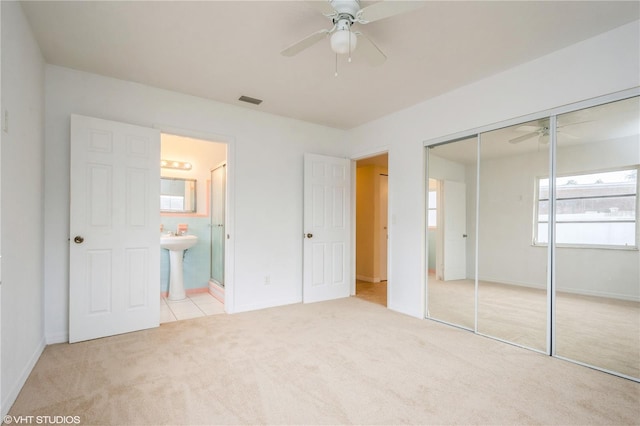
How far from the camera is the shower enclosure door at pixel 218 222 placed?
4.56 meters

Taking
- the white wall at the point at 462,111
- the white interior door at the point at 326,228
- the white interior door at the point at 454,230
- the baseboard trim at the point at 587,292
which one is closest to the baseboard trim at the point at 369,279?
the white interior door at the point at 326,228

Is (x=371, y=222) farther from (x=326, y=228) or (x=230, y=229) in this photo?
(x=230, y=229)

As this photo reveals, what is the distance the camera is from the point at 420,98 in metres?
3.61

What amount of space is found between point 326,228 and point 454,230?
1.72 m

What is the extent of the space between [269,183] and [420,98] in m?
2.09

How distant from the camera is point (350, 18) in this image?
2.00 meters

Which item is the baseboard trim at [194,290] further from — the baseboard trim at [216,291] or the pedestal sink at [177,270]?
the pedestal sink at [177,270]

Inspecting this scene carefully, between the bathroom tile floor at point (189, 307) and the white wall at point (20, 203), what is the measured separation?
1.22 meters

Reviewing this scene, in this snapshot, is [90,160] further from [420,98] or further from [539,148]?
[539,148]

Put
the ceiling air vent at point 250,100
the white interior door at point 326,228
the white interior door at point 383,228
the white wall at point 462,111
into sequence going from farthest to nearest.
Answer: the white interior door at point 383,228 < the white interior door at point 326,228 < the ceiling air vent at point 250,100 < the white wall at point 462,111

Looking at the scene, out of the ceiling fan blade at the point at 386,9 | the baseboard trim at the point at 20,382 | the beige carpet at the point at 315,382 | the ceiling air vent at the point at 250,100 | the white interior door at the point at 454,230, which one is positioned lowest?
the beige carpet at the point at 315,382

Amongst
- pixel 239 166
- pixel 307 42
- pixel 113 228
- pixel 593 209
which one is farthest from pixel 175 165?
pixel 593 209

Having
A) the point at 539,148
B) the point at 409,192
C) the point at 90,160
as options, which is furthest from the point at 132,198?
the point at 539,148

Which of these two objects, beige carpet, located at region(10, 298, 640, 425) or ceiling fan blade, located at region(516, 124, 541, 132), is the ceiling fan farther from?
beige carpet, located at region(10, 298, 640, 425)
